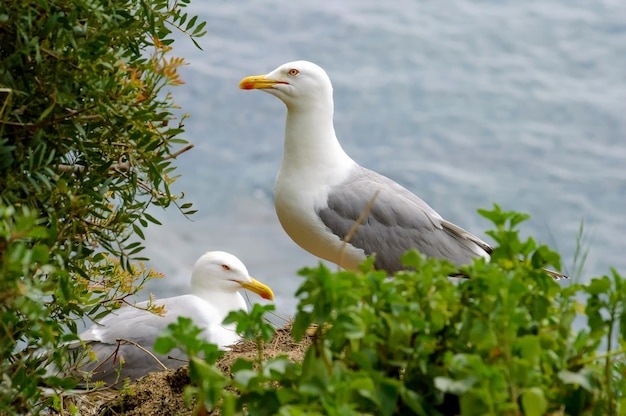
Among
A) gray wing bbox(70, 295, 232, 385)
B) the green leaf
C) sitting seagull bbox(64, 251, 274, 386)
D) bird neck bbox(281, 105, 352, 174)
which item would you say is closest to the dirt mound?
sitting seagull bbox(64, 251, 274, 386)

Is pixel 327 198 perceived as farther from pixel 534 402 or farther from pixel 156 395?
pixel 534 402

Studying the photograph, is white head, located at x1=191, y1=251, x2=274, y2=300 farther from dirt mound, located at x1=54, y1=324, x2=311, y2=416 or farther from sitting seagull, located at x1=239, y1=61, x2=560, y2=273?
dirt mound, located at x1=54, y1=324, x2=311, y2=416

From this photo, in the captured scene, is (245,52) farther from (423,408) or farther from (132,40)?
(423,408)

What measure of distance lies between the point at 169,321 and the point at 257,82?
2.88 ft

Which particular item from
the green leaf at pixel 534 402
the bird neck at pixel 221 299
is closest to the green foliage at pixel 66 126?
the green leaf at pixel 534 402

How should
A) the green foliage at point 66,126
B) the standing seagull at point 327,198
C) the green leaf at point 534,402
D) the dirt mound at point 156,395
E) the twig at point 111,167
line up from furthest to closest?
the standing seagull at point 327,198
the dirt mound at point 156,395
the twig at point 111,167
the green foliage at point 66,126
the green leaf at point 534,402

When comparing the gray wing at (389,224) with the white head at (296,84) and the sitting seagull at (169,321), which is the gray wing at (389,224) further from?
the sitting seagull at (169,321)

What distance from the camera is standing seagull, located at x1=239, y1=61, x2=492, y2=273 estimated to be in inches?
135

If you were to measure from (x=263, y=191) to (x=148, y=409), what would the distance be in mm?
7135

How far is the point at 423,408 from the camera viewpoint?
143cm

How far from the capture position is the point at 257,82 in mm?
3533

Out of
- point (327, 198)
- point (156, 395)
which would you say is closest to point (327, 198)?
point (327, 198)

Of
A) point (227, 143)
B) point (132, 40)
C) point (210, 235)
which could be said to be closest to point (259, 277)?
point (210, 235)

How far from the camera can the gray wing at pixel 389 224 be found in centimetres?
341
